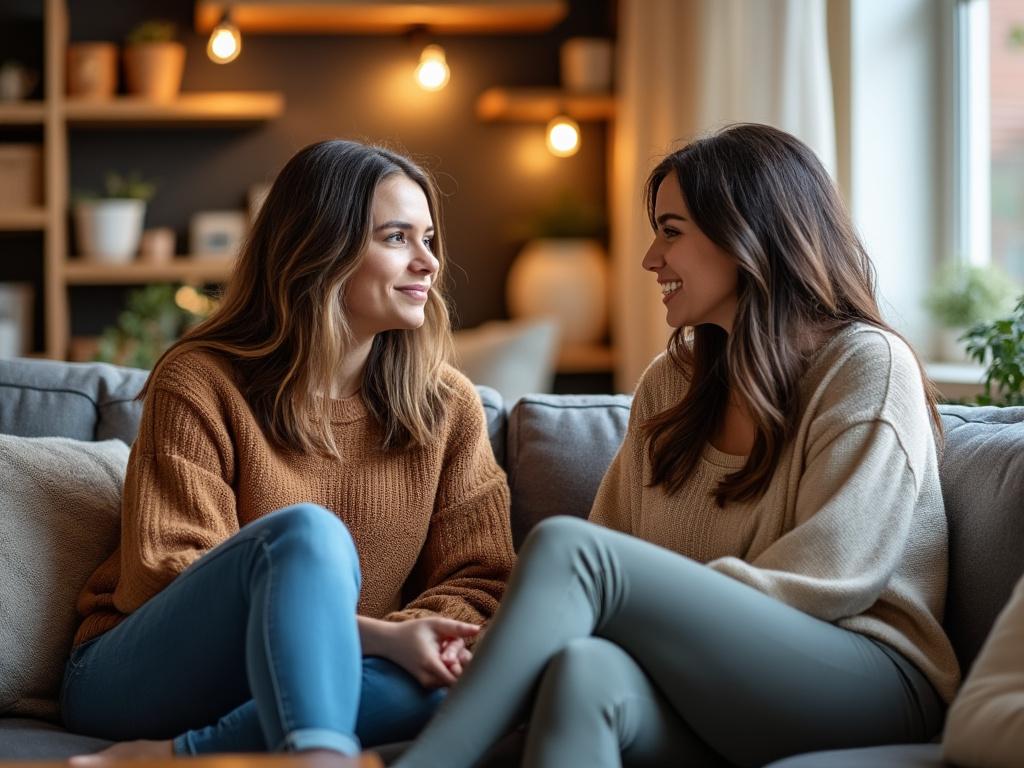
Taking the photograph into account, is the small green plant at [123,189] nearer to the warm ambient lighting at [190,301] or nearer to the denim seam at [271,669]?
the warm ambient lighting at [190,301]

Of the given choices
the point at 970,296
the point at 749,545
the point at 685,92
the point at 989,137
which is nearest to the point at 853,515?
the point at 749,545

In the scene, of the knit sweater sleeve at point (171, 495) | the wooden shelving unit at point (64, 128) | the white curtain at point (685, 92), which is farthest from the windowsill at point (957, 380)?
the wooden shelving unit at point (64, 128)

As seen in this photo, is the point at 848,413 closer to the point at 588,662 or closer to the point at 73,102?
the point at 588,662

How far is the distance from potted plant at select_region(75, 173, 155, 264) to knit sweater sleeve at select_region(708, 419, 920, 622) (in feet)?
11.2

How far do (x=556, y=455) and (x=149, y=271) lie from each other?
2.78 meters

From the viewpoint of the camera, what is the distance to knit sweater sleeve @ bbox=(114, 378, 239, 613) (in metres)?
1.89

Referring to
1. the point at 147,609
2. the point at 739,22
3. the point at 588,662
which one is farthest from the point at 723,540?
the point at 739,22

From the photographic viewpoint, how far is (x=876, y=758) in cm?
157

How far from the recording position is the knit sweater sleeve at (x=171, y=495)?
1.89 meters

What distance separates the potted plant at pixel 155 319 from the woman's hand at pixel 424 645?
2.62 meters

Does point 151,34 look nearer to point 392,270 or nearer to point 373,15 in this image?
point 373,15

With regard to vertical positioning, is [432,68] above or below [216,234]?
above

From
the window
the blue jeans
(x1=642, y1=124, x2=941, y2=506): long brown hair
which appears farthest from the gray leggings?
the window

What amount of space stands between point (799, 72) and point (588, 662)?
2.31 meters
